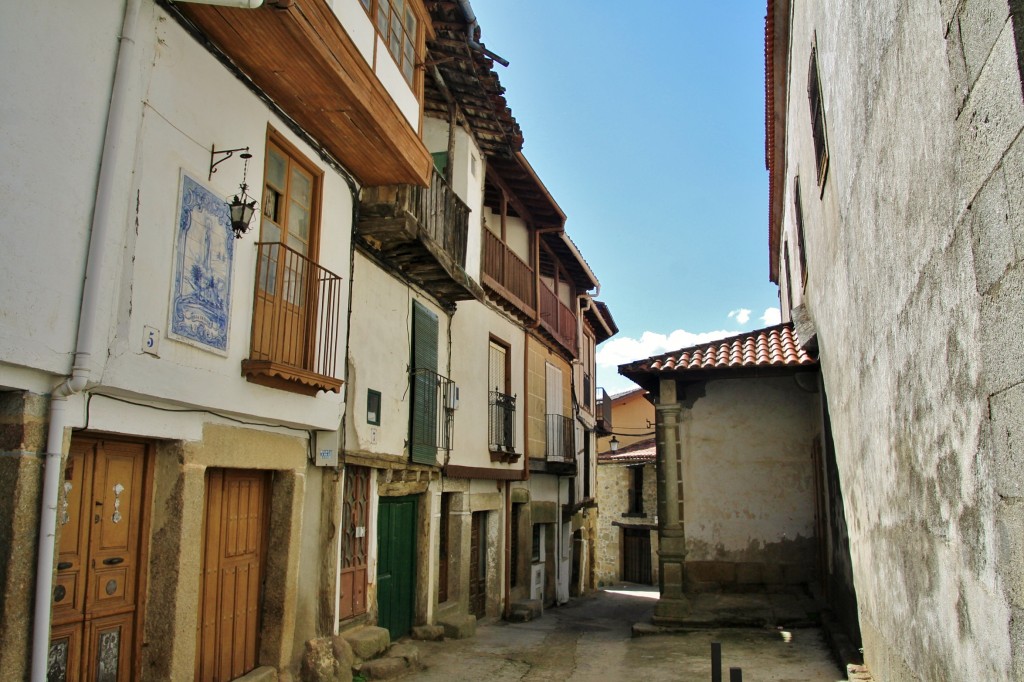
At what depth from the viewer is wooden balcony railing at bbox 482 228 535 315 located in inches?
537

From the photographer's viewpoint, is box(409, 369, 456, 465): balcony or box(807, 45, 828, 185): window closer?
box(807, 45, 828, 185): window

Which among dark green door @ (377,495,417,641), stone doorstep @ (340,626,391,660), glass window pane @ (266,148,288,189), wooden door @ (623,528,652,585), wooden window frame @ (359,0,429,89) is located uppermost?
wooden window frame @ (359,0,429,89)

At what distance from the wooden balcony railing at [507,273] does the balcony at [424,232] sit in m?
1.70

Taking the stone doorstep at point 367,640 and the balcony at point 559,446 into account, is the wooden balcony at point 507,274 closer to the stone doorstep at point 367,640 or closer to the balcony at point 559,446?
the balcony at point 559,446

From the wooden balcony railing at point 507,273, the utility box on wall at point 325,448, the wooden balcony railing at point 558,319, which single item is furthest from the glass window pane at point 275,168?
the wooden balcony railing at point 558,319

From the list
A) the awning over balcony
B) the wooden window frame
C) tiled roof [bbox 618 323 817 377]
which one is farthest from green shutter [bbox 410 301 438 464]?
the wooden window frame

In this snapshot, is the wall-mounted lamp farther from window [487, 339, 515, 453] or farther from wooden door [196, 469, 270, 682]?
window [487, 339, 515, 453]

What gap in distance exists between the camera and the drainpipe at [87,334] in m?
4.52

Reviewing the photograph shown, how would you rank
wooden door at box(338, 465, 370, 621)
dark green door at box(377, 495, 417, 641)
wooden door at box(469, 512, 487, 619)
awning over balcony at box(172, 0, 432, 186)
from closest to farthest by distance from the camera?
awning over balcony at box(172, 0, 432, 186) < wooden door at box(338, 465, 370, 621) < dark green door at box(377, 495, 417, 641) < wooden door at box(469, 512, 487, 619)

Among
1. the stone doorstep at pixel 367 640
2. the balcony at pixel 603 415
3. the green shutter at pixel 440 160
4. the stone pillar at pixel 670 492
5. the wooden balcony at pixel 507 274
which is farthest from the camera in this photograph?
the balcony at pixel 603 415

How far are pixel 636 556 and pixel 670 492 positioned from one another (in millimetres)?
17028

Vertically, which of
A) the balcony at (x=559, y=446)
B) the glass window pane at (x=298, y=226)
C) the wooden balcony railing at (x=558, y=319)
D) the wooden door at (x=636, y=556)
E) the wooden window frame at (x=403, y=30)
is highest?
the wooden window frame at (x=403, y=30)

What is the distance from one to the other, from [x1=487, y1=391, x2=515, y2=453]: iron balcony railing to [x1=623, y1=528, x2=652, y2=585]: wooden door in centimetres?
1535

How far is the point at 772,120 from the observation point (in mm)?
12180
